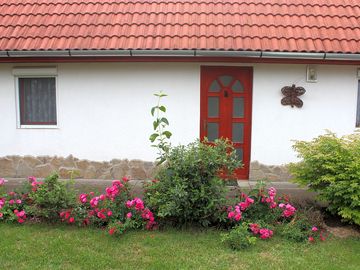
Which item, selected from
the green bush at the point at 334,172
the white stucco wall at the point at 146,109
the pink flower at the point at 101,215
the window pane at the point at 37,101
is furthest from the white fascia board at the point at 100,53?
the green bush at the point at 334,172

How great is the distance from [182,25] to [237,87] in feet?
5.07

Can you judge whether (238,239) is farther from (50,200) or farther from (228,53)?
(228,53)

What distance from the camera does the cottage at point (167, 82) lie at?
684 cm

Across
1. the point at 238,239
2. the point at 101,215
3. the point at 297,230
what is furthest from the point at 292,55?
the point at 101,215

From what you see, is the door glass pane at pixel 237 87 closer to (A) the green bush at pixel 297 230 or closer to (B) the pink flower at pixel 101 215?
(A) the green bush at pixel 297 230

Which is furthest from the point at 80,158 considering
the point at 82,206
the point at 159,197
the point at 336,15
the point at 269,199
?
the point at 336,15

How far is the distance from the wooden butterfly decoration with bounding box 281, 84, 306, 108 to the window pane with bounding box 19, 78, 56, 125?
4356mm

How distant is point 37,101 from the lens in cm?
753

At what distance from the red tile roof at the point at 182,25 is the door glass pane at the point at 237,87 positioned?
84 centimetres

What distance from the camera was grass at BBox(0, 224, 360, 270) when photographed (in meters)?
3.94

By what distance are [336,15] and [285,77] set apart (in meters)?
1.62

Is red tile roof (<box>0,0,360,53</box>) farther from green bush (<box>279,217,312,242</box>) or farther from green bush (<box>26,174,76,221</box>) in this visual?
green bush (<box>279,217,312,242</box>)

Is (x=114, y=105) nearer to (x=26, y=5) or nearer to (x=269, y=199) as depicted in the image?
(x=26, y=5)

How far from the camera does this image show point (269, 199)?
15.9 ft
